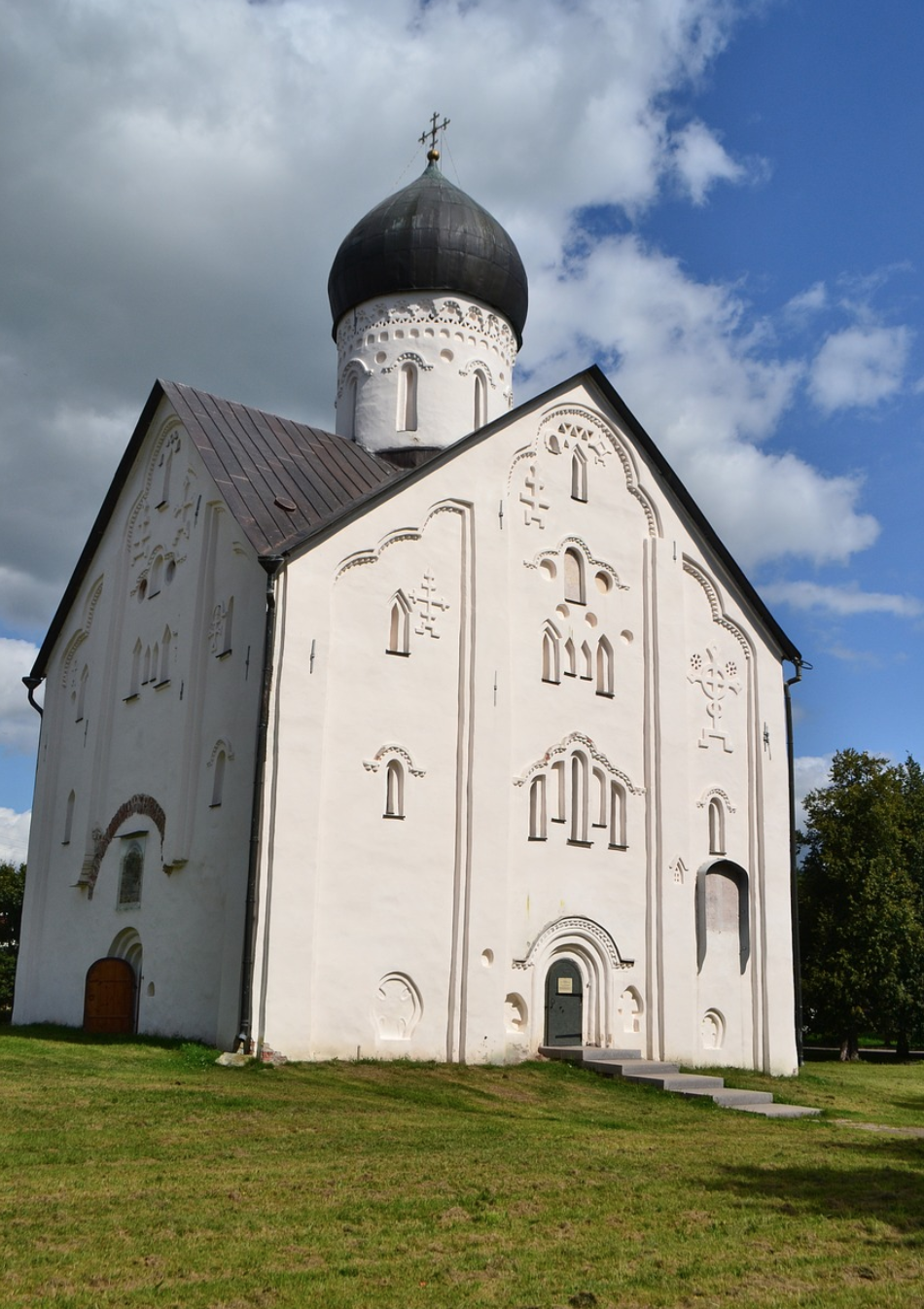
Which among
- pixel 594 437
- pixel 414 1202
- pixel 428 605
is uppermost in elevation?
pixel 594 437

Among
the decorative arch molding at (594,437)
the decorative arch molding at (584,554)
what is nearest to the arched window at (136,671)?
the decorative arch molding at (584,554)

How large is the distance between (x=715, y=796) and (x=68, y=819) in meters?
10.9

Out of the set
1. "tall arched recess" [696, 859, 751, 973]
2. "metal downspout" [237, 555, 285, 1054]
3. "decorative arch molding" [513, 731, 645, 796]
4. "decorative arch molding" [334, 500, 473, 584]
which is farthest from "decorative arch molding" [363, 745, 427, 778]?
"tall arched recess" [696, 859, 751, 973]

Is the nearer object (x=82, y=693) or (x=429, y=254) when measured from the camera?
(x=82, y=693)

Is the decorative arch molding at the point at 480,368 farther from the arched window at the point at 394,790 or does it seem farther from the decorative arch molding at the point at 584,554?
the arched window at the point at 394,790

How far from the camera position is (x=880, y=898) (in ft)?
102

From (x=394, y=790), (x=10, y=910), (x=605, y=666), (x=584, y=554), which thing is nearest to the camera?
(x=394, y=790)

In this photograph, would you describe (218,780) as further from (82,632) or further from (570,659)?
(82,632)

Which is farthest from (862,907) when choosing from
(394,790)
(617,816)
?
(394,790)

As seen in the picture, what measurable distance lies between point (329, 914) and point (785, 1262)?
9809mm

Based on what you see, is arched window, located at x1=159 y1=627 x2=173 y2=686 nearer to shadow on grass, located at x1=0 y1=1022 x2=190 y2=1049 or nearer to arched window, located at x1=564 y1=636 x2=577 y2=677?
shadow on grass, located at x1=0 y1=1022 x2=190 y2=1049

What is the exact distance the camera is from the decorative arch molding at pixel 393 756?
53.8ft

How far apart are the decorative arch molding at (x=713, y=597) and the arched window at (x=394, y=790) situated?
713 cm

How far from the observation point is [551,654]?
18.9 m
